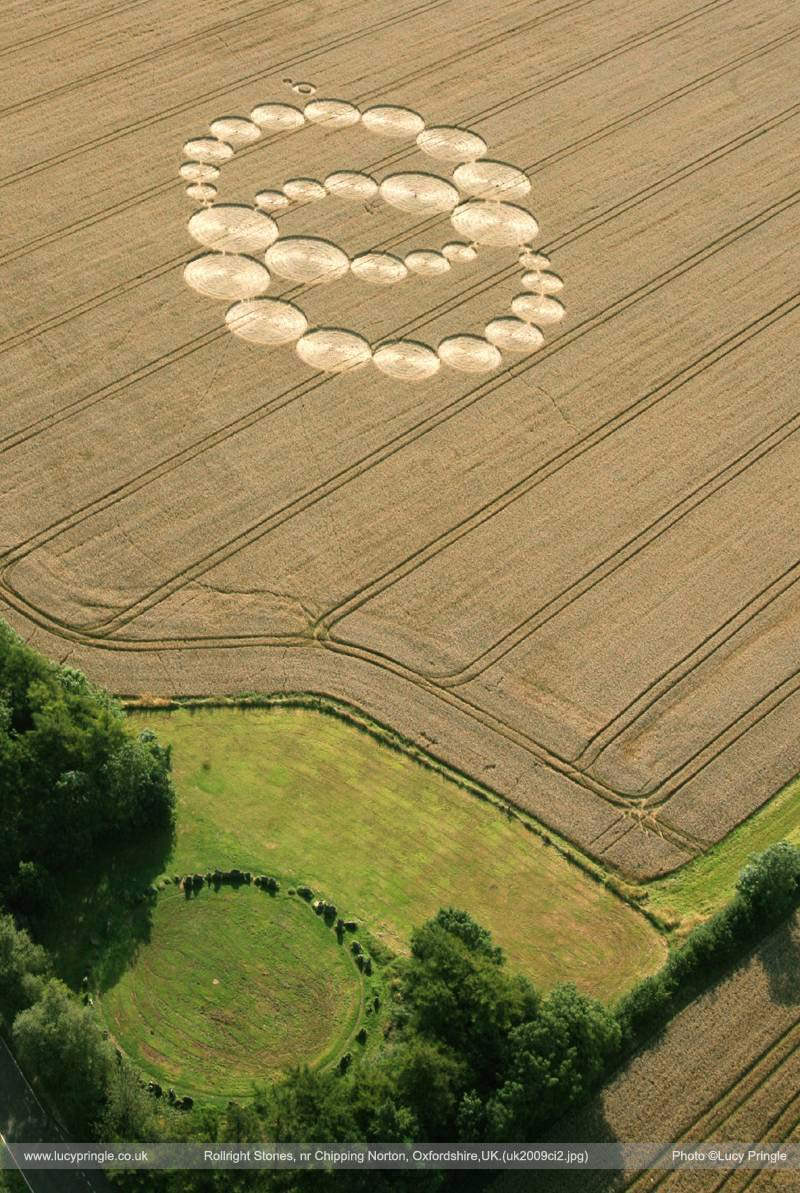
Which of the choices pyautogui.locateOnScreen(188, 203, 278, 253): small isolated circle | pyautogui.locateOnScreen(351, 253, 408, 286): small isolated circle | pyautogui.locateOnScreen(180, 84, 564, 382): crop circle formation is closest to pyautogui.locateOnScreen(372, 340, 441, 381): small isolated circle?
pyautogui.locateOnScreen(180, 84, 564, 382): crop circle formation

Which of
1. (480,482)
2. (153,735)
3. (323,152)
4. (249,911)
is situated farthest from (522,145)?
(249,911)

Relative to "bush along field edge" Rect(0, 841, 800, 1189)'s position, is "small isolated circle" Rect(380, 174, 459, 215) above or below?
above

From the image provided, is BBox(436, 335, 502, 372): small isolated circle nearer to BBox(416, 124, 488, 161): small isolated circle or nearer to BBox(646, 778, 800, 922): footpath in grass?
BBox(416, 124, 488, 161): small isolated circle

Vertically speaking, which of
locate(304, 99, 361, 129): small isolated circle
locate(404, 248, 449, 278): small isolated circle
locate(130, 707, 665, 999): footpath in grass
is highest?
locate(304, 99, 361, 129): small isolated circle

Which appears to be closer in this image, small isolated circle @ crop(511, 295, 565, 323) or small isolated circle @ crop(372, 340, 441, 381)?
small isolated circle @ crop(372, 340, 441, 381)

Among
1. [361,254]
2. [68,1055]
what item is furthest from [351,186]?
[68,1055]

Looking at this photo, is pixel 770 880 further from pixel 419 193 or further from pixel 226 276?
pixel 419 193

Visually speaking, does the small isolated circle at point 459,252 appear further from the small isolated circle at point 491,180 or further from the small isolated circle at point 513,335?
the small isolated circle at point 513,335

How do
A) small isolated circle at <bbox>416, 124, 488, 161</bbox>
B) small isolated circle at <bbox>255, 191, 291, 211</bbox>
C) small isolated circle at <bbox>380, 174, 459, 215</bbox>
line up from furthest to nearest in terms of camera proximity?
small isolated circle at <bbox>416, 124, 488, 161</bbox>, small isolated circle at <bbox>380, 174, 459, 215</bbox>, small isolated circle at <bbox>255, 191, 291, 211</bbox>
